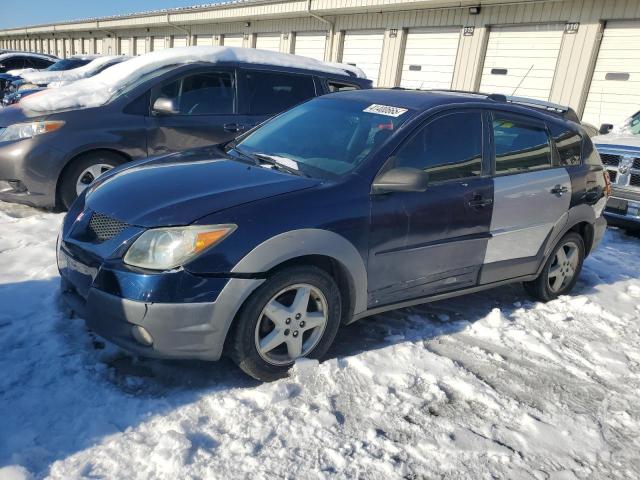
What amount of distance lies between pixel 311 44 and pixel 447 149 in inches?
635

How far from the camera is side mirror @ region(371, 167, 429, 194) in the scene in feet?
10.2

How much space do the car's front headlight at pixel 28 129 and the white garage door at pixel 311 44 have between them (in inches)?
533

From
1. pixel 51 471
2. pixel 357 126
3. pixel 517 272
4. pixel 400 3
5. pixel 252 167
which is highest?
pixel 400 3

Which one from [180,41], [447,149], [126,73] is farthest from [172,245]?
[180,41]

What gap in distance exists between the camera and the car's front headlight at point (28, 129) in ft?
17.5

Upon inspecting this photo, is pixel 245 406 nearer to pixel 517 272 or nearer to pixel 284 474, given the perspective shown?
pixel 284 474

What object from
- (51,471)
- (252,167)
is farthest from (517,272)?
(51,471)

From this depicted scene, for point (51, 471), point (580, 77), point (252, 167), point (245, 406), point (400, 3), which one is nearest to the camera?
point (51, 471)

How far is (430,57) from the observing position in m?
14.6

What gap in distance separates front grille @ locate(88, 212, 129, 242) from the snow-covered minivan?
2557mm

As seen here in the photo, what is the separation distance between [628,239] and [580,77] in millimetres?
5705

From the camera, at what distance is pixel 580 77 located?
1145 centimetres

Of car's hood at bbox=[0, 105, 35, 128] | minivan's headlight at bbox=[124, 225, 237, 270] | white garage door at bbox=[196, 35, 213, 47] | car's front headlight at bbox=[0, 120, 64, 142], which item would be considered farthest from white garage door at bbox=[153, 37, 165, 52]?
minivan's headlight at bbox=[124, 225, 237, 270]

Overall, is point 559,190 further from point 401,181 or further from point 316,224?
point 316,224
